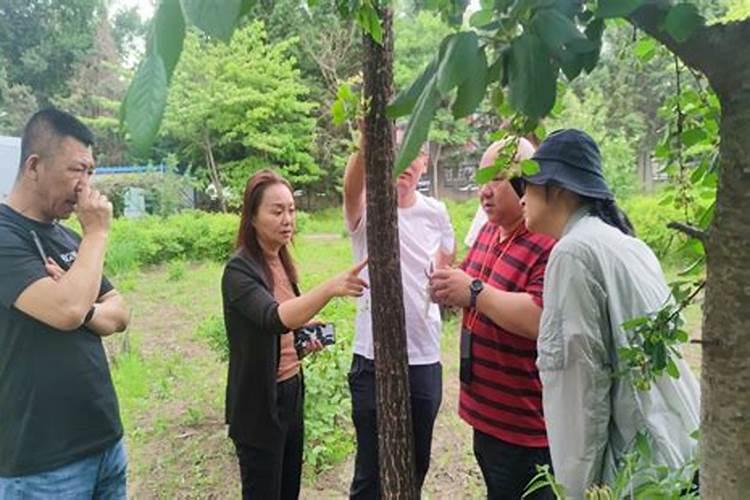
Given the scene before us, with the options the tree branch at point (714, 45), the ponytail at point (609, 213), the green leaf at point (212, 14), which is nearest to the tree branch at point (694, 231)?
the tree branch at point (714, 45)

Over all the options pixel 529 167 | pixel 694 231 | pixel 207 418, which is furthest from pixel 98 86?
pixel 694 231

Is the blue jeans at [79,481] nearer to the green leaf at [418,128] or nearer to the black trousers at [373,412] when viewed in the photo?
the black trousers at [373,412]

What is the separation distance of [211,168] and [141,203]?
240 cm

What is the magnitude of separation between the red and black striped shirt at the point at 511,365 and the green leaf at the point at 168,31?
151cm

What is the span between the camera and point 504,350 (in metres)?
1.88

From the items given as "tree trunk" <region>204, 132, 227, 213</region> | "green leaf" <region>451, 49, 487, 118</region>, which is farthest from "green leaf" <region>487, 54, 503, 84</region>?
"tree trunk" <region>204, 132, 227, 213</region>

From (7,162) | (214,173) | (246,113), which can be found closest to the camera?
(7,162)

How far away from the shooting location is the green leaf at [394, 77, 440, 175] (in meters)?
0.49

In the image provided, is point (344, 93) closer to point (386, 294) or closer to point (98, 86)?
point (386, 294)

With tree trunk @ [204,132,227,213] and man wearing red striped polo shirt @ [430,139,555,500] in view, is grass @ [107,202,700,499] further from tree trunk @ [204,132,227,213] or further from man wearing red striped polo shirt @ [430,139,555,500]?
tree trunk @ [204,132,227,213]

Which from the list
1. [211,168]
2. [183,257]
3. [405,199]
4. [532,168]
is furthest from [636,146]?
[532,168]

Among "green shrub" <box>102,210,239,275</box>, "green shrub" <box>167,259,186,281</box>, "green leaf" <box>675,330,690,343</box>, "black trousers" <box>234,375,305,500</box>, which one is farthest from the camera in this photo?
"green shrub" <box>102,210,239,275</box>

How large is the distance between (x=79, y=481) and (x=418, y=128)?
1.67 m

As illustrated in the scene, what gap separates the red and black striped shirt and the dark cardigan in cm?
65
